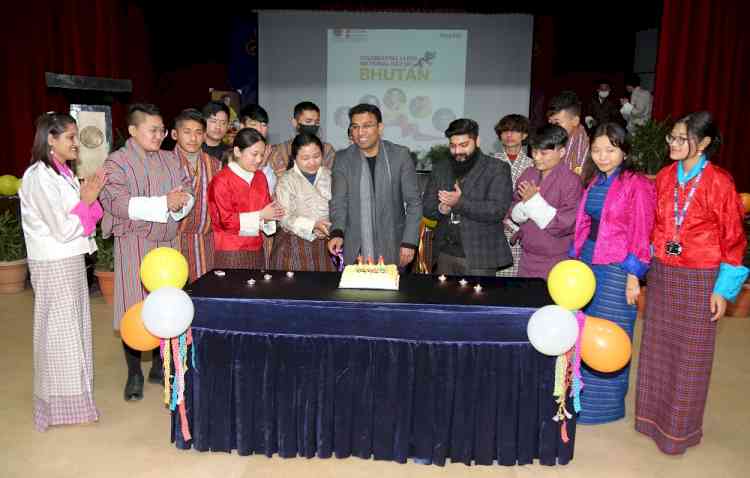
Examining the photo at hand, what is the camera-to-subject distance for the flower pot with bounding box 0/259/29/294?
5.15 m

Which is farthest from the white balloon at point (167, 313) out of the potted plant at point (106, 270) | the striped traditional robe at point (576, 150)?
the potted plant at point (106, 270)

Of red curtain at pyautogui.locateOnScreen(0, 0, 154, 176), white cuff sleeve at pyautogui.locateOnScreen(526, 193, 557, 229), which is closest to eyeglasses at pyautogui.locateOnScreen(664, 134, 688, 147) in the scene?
white cuff sleeve at pyautogui.locateOnScreen(526, 193, 557, 229)

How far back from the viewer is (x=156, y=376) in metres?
3.47

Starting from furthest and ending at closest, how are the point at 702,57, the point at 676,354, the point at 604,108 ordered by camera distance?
the point at 604,108
the point at 702,57
the point at 676,354

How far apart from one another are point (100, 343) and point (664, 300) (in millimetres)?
3296

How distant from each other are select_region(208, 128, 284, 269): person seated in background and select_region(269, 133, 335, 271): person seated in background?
0.14m

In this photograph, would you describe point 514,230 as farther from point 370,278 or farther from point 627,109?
point 627,109

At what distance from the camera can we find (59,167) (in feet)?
9.32

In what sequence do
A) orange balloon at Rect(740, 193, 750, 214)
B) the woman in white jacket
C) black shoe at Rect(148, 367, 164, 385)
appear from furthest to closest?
orange balloon at Rect(740, 193, 750, 214) → black shoe at Rect(148, 367, 164, 385) → the woman in white jacket

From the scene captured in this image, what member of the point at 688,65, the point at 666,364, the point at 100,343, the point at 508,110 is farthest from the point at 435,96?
the point at 666,364

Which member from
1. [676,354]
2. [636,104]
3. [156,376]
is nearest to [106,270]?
[156,376]

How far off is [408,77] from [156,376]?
6.56m

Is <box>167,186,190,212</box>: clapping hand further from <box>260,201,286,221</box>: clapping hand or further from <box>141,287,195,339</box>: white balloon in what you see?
<box>141,287,195,339</box>: white balloon

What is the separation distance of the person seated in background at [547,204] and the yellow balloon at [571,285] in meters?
0.71
